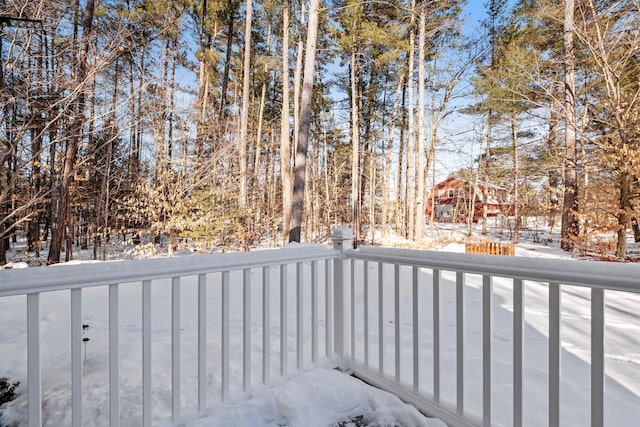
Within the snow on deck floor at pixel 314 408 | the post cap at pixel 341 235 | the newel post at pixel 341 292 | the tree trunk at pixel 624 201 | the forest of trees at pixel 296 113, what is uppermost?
the forest of trees at pixel 296 113

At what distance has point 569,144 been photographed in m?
8.44

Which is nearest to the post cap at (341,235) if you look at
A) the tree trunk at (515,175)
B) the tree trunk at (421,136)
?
the tree trunk at (421,136)

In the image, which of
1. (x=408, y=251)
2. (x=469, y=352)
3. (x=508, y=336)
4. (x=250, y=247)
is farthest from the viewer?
(x=250, y=247)

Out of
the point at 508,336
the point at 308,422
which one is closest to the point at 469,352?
the point at 508,336

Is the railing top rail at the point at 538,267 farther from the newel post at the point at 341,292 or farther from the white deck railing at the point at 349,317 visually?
the newel post at the point at 341,292

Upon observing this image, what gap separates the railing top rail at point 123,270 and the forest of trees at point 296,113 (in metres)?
2.25

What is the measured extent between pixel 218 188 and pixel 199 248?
4.43 feet

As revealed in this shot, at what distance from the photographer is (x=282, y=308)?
1.72 metres

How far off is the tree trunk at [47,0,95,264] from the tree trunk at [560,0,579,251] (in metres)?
9.71

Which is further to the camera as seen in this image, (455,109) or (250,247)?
(455,109)

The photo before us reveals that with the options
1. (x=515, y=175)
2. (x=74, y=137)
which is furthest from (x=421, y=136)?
(x=74, y=137)

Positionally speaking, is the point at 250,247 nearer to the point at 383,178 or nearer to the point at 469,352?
the point at 469,352

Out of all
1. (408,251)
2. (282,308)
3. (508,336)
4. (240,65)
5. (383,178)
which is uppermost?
(240,65)

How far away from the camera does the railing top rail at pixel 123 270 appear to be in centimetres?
106
